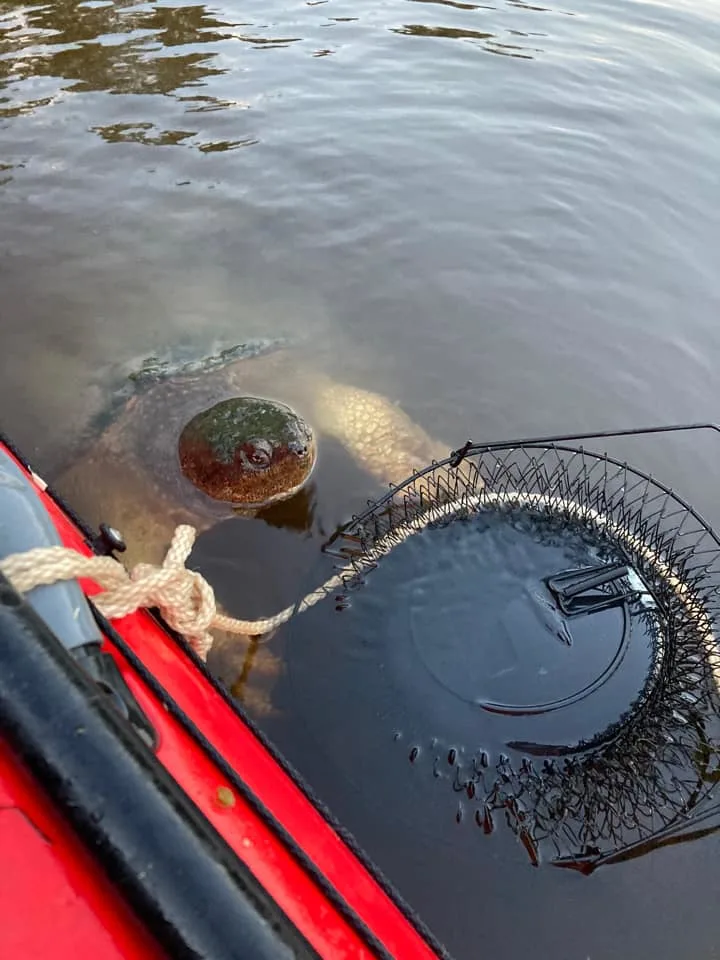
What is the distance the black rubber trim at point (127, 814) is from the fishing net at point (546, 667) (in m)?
1.68

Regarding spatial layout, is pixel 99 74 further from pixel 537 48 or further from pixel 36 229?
pixel 537 48

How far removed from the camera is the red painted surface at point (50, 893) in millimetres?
962

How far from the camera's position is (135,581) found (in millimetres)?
1751

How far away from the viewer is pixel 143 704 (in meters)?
1.48

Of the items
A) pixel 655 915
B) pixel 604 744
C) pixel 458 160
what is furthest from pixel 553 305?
pixel 655 915

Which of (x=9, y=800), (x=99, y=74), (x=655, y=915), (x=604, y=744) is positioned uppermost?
(x=99, y=74)

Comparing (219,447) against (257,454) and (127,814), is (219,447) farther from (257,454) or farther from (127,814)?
(127,814)

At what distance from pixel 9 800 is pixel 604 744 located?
2233 millimetres

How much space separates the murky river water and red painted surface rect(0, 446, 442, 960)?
3.68ft

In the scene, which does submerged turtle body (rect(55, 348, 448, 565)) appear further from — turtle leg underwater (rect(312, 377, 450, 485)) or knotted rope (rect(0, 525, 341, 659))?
knotted rope (rect(0, 525, 341, 659))

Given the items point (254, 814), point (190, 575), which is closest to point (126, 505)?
point (190, 575)

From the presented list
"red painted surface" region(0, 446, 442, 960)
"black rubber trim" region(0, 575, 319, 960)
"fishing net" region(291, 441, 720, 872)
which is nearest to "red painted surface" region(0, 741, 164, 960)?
"black rubber trim" region(0, 575, 319, 960)

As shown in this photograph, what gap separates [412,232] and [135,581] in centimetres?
540

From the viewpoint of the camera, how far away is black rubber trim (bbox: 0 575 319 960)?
3.31ft
